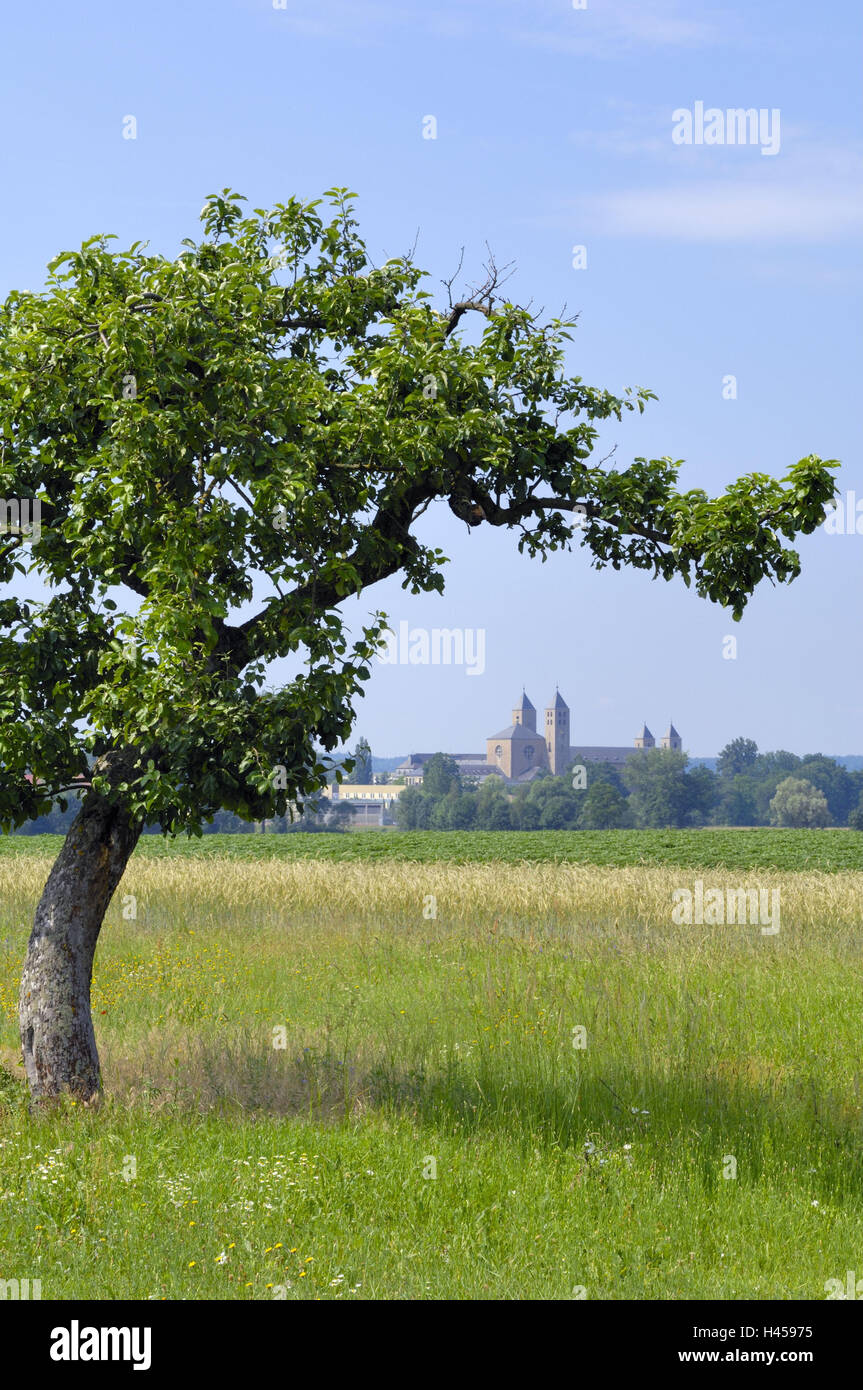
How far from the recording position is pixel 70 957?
10.6 meters

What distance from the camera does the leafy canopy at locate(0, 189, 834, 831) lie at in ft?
29.6

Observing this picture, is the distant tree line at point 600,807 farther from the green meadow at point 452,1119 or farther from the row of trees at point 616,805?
the green meadow at point 452,1119

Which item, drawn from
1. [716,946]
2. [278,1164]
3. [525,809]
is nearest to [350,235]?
[278,1164]

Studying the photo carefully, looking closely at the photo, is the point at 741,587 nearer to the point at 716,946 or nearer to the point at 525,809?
the point at 716,946

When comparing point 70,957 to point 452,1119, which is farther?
point 70,957

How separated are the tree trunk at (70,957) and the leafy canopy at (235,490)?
2.27 ft

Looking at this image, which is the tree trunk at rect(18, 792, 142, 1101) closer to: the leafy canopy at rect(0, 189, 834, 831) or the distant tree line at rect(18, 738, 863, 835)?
the leafy canopy at rect(0, 189, 834, 831)

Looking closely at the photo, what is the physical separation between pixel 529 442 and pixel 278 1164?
678 cm

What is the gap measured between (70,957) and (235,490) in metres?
4.62

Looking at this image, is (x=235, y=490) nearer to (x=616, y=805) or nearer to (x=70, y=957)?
Answer: (x=70, y=957)

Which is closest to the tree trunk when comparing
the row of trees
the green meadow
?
the green meadow

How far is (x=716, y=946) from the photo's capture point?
1734 centimetres

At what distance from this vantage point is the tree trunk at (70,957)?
1056cm

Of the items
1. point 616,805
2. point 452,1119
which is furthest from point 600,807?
point 452,1119
